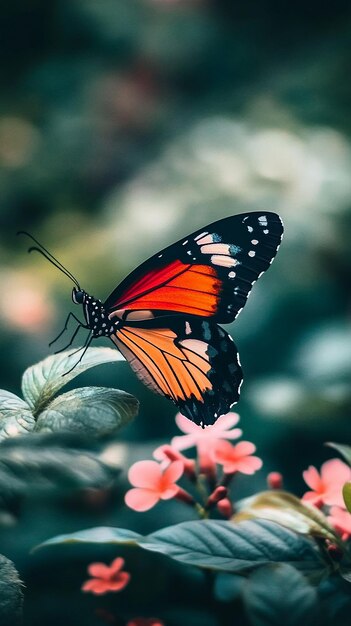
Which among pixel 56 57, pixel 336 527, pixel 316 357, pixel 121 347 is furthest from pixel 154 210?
pixel 336 527

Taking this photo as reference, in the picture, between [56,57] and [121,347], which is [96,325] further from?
[56,57]

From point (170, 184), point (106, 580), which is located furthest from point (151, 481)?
point (170, 184)

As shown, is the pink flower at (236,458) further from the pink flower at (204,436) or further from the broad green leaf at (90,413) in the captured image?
the broad green leaf at (90,413)

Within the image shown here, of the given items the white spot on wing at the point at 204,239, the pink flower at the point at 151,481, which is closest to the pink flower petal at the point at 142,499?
the pink flower at the point at 151,481

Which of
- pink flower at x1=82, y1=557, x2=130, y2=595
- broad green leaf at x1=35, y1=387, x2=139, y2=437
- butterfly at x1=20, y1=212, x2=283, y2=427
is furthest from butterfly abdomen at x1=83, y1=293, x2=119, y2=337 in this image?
pink flower at x1=82, y1=557, x2=130, y2=595

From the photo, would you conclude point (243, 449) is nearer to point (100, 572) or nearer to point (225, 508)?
point (225, 508)

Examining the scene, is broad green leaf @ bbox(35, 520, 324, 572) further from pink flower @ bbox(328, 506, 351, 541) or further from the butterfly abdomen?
the butterfly abdomen
